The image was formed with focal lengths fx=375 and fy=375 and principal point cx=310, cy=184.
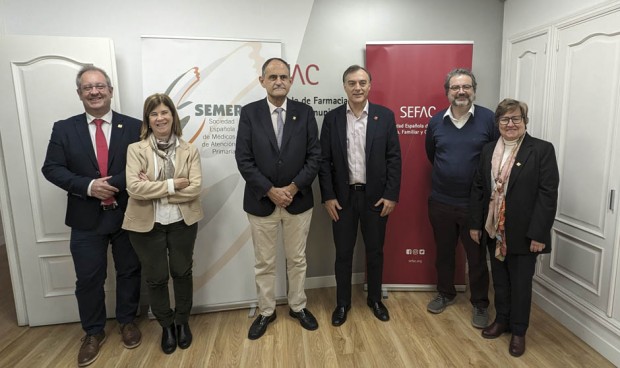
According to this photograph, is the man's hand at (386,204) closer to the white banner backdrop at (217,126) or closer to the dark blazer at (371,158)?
the dark blazer at (371,158)

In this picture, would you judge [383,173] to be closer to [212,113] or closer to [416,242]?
[416,242]

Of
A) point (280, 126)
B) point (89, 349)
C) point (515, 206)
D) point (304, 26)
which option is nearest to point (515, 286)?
point (515, 206)

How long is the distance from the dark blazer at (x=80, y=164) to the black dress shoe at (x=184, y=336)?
0.88m

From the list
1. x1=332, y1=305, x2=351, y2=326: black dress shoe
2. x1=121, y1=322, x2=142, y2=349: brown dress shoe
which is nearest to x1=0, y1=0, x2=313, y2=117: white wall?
x1=121, y1=322, x2=142, y2=349: brown dress shoe

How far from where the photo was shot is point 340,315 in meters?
2.77

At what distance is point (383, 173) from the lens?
2.67m

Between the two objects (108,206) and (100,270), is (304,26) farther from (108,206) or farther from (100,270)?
(100,270)

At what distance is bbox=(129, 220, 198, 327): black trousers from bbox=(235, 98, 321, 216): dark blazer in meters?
0.48

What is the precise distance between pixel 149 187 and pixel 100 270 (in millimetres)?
741

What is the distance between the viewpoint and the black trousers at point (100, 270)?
2.37 meters

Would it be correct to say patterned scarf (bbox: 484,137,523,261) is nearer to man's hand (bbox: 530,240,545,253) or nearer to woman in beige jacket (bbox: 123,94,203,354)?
man's hand (bbox: 530,240,545,253)

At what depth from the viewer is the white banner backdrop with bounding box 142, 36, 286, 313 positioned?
270 centimetres

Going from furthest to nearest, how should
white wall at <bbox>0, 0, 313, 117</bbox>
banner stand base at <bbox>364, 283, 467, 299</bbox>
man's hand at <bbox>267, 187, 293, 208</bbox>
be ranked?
banner stand base at <bbox>364, 283, 467, 299</bbox> < white wall at <bbox>0, 0, 313, 117</bbox> < man's hand at <bbox>267, 187, 293, 208</bbox>

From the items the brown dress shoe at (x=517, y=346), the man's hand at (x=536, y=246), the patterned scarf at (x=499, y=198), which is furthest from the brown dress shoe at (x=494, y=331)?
the man's hand at (x=536, y=246)
